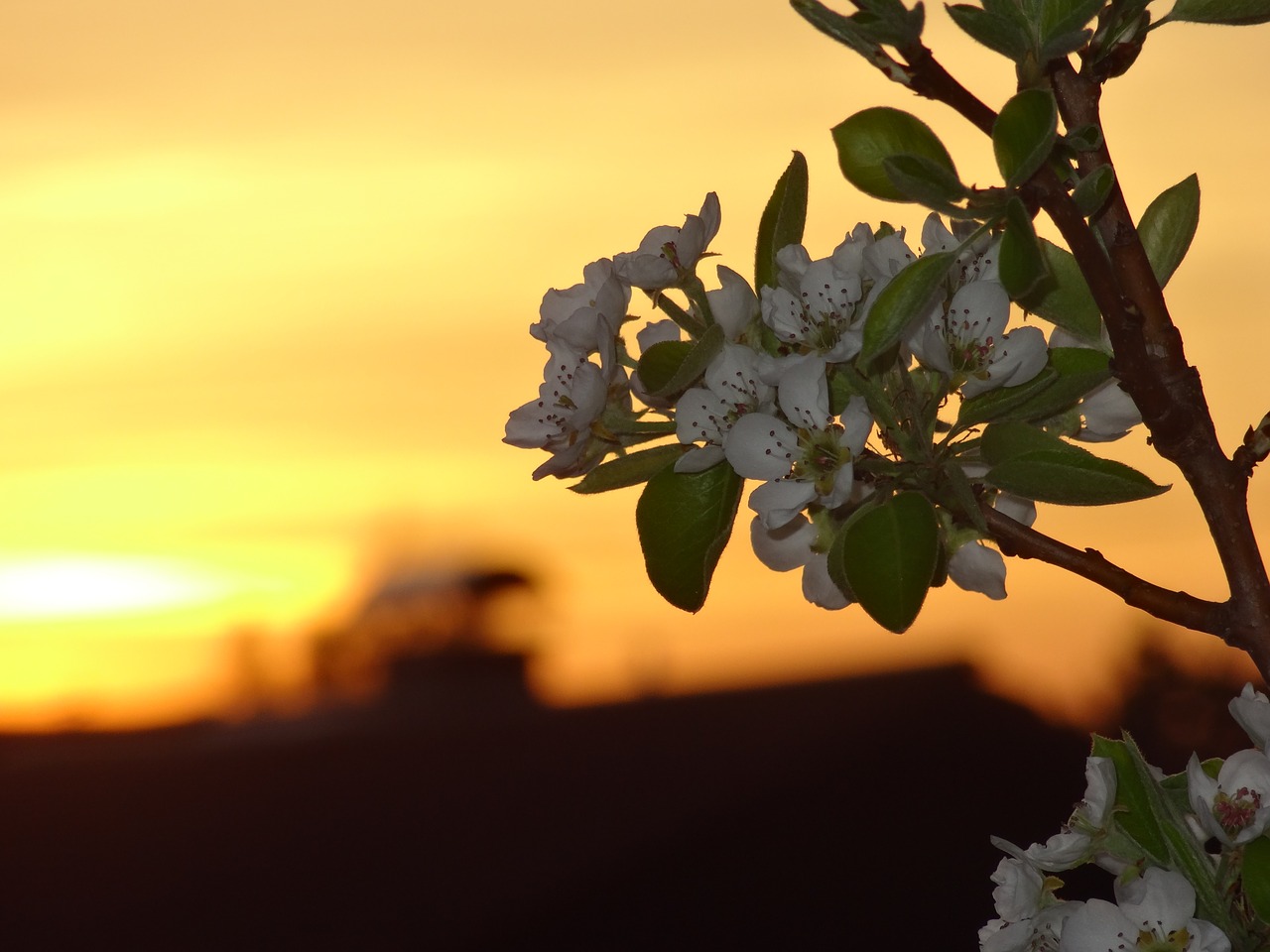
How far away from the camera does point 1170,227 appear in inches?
34.8

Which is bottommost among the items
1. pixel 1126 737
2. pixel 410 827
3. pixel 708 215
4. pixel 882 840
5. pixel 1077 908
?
pixel 882 840

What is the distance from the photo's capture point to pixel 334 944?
4398mm

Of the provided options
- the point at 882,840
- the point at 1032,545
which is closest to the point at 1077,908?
the point at 1032,545

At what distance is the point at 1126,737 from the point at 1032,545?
0.50 ft

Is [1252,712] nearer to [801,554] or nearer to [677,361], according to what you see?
[801,554]


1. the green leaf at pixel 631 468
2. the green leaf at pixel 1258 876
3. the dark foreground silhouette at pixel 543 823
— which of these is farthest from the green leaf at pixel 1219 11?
the dark foreground silhouette at pixel 543 823

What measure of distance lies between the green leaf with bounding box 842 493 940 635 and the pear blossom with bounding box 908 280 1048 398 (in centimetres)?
8

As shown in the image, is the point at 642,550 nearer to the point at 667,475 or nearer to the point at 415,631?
the point at 667,475

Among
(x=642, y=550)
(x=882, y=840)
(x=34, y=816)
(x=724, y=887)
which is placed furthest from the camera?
(x=882, y=840)

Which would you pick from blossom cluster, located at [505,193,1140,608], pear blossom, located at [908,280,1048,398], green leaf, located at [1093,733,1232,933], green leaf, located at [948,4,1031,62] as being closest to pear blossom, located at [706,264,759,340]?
blossom cluster, located at [505,193,1140,608]

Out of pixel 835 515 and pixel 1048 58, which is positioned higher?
pixel 1048 58

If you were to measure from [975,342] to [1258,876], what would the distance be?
1.24 feet

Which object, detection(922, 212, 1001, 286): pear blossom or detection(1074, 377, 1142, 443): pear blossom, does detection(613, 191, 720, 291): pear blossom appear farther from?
detection(1074, 377, 1142, 443): pear blossom

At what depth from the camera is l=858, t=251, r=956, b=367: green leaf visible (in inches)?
27.6
